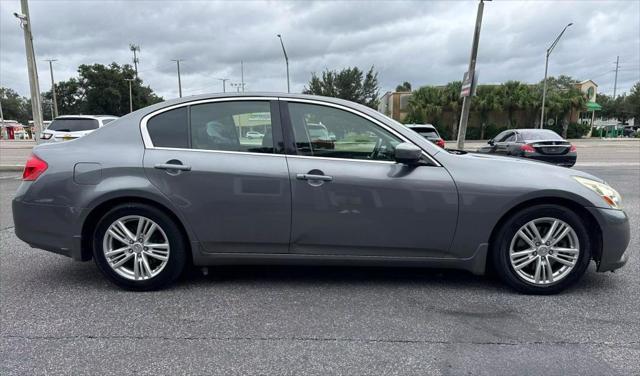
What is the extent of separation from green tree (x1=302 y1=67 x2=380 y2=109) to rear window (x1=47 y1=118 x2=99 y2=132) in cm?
4064

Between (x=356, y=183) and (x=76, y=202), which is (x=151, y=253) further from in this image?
(x=356, y=183)

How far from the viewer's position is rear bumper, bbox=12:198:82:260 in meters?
3.55

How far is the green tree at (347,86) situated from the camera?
52594mm

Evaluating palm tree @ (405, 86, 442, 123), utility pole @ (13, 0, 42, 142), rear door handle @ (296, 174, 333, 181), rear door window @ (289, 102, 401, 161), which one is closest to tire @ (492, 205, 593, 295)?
rear door window @ (289, 102, 401, 161)

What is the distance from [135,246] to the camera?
3566 mm

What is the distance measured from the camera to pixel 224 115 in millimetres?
3635

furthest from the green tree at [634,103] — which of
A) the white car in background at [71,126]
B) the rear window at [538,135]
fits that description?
the white car in background at [71,126]

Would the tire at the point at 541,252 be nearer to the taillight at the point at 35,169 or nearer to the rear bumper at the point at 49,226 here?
the rear bumper at the point at 49,226

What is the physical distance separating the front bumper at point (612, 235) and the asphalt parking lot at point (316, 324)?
307 mm

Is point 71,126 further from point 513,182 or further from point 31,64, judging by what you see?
point 513,182

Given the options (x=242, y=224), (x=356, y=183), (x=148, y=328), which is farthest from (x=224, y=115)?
(x=148, y=328)

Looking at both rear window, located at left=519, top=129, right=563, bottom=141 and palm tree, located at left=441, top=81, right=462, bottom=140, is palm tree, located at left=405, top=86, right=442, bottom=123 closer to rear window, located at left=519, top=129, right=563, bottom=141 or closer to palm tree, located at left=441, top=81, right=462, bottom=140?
palm tree, located at left=441, top=81, right=462, bottom=140

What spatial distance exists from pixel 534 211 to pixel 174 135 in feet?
9.52

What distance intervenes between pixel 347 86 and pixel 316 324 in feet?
169
